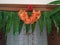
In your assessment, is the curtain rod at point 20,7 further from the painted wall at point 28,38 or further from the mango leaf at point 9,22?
the painted wall at point 28,38

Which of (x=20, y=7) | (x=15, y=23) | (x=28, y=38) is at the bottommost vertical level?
(x=28, y=38)

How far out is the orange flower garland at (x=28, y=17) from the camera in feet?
3.62

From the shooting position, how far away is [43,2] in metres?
1.25

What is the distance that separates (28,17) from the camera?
3.67ft

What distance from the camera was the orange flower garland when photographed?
1.10m

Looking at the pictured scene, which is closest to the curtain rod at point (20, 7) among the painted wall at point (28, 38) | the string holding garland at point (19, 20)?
the string holding garland at point (19, 20)

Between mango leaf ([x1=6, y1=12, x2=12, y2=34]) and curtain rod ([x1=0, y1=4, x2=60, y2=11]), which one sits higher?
curtain rod ([x1=0, y1=4, x2=60, y2=11])

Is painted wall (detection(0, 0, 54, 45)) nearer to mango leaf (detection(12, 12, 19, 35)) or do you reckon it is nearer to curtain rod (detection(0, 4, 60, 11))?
mango leaf (detection(12, 12, 19, 35))

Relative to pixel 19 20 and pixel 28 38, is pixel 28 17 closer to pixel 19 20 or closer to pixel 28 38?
pixel 19 20

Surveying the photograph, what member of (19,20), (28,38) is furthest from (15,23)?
(28,38)

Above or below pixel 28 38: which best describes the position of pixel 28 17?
above

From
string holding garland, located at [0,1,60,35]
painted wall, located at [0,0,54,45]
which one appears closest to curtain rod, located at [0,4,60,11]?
string holding garland, located at [0,1,60,35]

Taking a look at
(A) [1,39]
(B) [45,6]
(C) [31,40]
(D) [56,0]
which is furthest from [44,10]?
(A) [1,39]

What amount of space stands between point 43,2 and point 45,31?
0.27 metres
